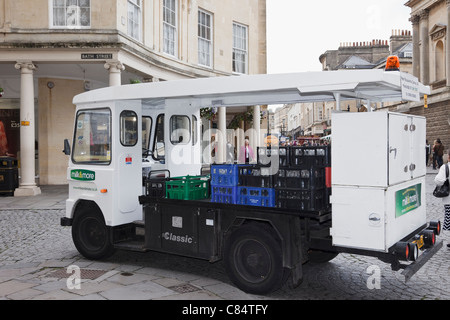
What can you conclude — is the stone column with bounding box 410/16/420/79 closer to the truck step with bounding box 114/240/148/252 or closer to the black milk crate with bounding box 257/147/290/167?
the black milk crate with bounding box 257/147/290/167

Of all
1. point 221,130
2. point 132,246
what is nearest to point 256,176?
point 132,246

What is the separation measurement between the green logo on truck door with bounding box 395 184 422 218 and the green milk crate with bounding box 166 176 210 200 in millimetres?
2603

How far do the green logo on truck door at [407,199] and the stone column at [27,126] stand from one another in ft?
42.3

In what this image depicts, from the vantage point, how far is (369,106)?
6.36 metres

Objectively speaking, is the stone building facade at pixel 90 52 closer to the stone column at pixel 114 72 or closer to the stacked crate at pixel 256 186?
the stone column at pixel 114 72

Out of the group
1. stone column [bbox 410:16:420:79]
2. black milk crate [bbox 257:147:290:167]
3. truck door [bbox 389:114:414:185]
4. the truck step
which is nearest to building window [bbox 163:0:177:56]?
the truck step

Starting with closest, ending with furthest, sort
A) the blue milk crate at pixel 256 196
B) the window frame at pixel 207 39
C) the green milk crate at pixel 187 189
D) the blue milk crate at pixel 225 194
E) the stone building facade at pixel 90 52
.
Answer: the blue milk crate at pixel 256 196, the blue milk crate at pixel 225 194, the green milk crate at pixel 187 189, the stone building facade at pixel 90 52, the window frame at pixel 207 39

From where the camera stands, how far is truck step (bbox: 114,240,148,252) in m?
6.59

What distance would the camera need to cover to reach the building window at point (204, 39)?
21.3m

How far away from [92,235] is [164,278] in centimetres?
165

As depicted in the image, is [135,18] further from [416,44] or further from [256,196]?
[416,44]

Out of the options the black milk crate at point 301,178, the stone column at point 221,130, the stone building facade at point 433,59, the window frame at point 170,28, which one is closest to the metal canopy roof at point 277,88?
the black milk crate at point 301,178
